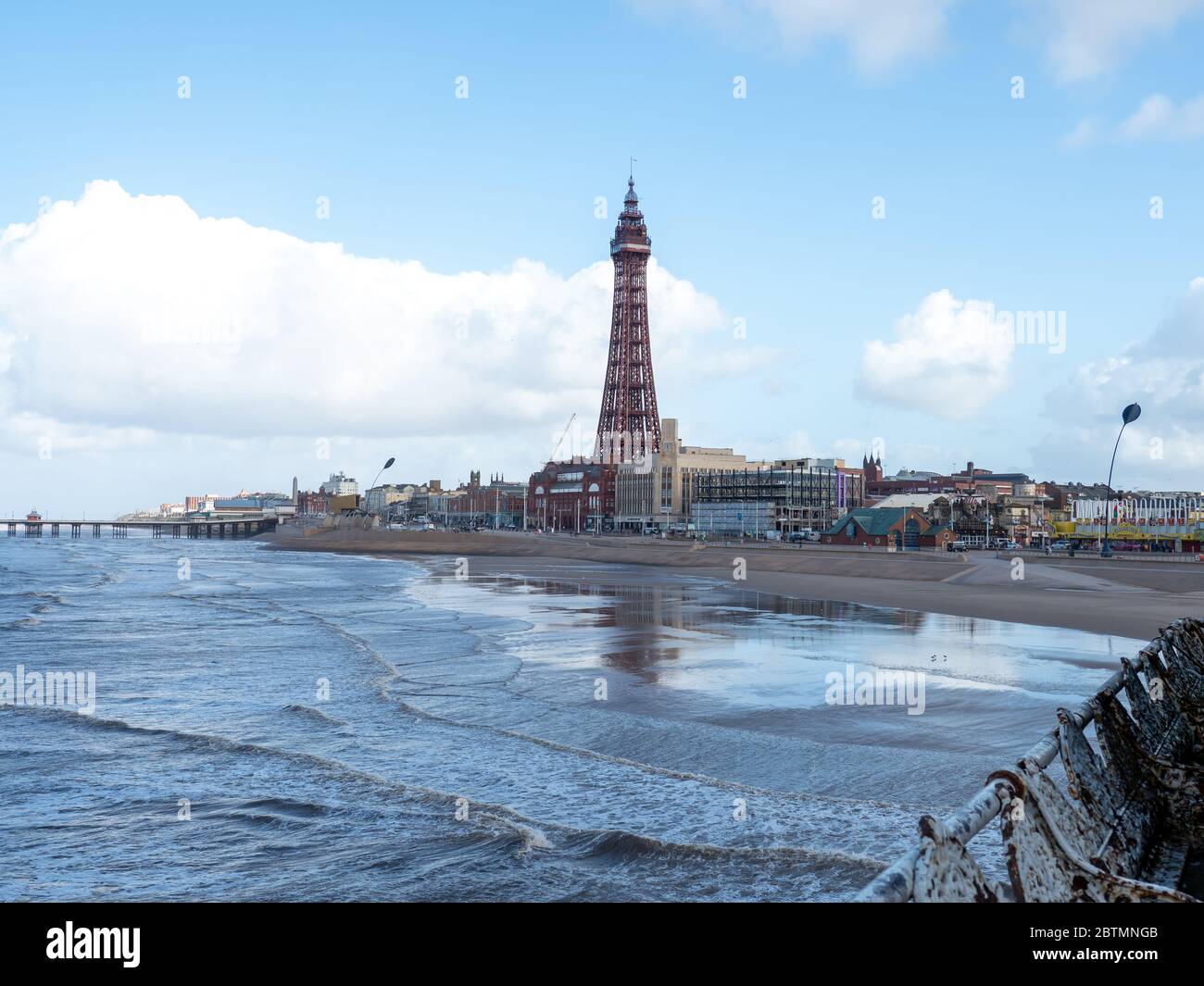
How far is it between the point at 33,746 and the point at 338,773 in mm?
4763

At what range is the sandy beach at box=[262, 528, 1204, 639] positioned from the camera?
32688mm

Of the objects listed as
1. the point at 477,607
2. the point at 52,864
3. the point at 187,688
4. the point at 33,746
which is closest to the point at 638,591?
the point at 477,607

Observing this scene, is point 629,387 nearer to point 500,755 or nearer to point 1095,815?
point 500,755

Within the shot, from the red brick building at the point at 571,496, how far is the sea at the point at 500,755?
448 feet

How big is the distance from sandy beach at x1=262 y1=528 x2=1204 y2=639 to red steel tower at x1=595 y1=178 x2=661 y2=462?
6036 cm

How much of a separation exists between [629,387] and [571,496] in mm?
22752

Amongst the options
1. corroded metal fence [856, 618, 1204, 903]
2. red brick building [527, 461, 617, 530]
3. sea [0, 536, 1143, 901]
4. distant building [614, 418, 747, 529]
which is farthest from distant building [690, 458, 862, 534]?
corroded metal fence [856, 618, 1204, 903]

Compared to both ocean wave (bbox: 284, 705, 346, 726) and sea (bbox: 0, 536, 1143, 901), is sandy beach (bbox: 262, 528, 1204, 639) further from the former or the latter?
ocean wave (bbox: 284, 705, 346, 726)

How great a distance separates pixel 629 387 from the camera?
6284 inches

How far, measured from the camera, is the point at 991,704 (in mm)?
15586

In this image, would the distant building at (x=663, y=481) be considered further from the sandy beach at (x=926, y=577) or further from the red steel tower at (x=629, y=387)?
the sandy beach at (x=926, y=577)

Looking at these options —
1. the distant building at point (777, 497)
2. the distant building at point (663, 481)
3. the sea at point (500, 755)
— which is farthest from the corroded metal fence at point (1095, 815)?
the distant building at point (663, 481)
